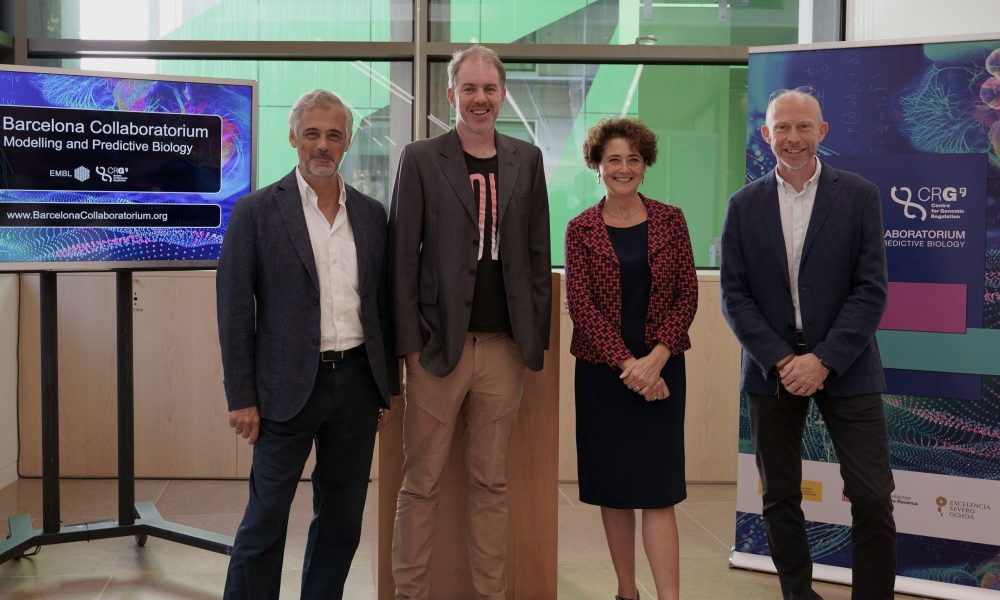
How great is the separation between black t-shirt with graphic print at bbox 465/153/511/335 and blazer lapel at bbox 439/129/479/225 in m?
0.03

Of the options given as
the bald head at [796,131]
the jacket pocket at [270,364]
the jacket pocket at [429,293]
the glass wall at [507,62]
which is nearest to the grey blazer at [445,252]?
the jacket pocket at [429,293]

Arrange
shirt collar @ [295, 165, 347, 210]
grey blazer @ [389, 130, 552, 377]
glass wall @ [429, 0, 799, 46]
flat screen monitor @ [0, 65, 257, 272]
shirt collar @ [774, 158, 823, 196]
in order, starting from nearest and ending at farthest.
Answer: shirt collar @ [295, 165, 347, 210]
grey blazer @ [389, 130, 552, 377]
shirt collar @ [774, 158, 823, 196]
flat screen monitor @ [0, 65, 257, 272]
glass wall @ [429, 0, 799, 46]

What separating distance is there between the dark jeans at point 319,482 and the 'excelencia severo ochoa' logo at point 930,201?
2145 millimetres

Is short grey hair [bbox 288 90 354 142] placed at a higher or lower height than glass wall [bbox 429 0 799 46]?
lower

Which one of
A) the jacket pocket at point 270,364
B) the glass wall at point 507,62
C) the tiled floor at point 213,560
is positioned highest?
the glass wall at point 507,62

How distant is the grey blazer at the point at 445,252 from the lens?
2.75 metres

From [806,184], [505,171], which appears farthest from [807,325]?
[505,171]

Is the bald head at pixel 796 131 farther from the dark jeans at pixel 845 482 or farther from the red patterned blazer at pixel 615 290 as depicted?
the dark jeans at pixel 845 482

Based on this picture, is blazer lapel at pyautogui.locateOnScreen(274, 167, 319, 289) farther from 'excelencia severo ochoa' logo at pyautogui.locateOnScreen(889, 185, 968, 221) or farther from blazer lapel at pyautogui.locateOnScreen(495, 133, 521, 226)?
'excelencia severo ochoa' logo at pyautogui.locateOnScreen(889, 185, 968, 221)

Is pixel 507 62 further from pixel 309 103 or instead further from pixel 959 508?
pixel 959 508

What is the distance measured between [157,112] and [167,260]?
575 millimetres

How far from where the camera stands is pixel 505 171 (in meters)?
2.84

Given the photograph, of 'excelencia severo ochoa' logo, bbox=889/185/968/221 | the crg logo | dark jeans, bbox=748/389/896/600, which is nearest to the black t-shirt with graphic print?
dark jeans, bbox=748/389/896/600

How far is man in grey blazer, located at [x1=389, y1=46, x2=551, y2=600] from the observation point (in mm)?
2760
